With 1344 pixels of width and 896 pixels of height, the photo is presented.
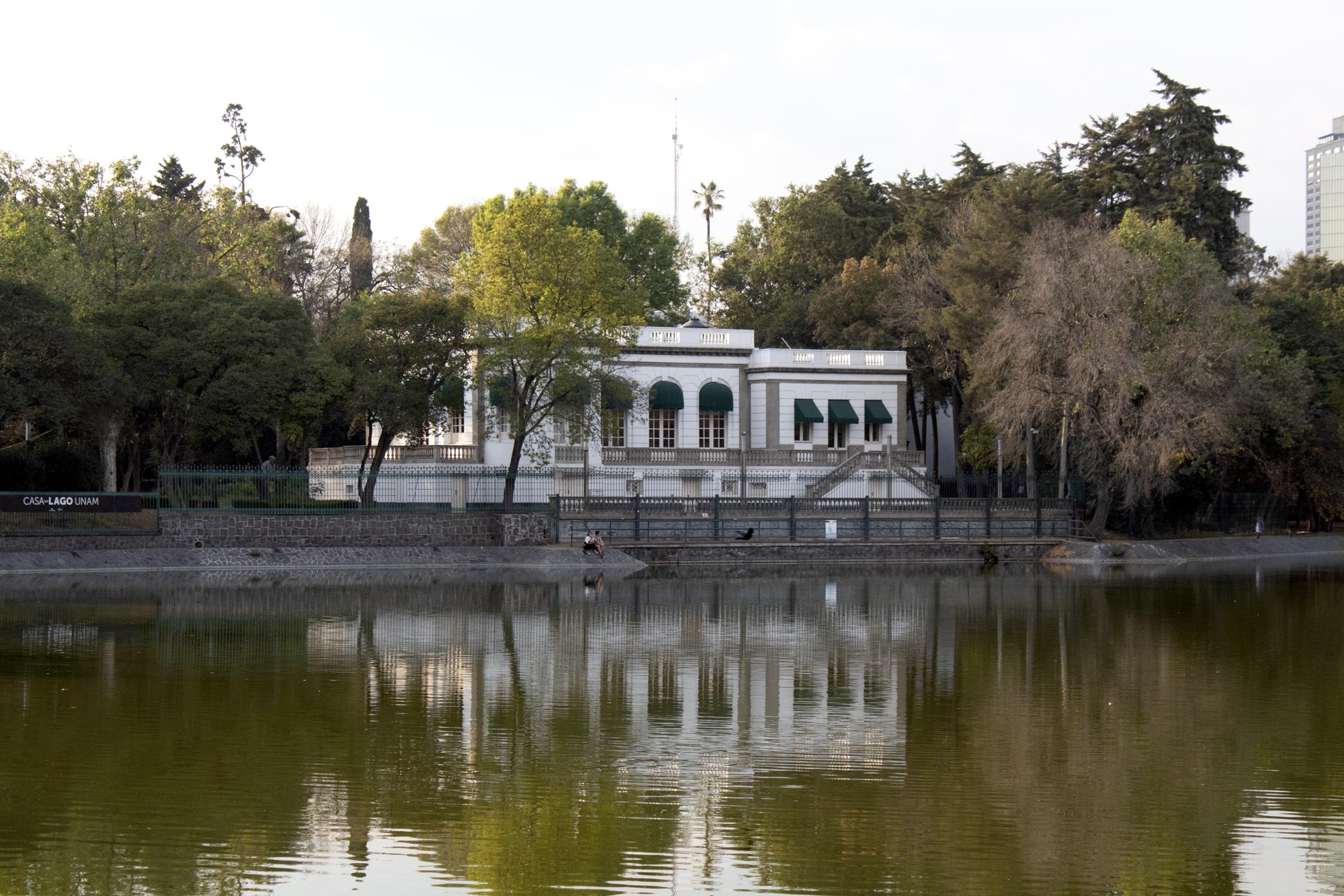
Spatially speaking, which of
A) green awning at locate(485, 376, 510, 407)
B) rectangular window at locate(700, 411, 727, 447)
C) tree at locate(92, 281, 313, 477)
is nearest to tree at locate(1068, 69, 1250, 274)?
rectangular window at locate(700, 411, 727, 447)

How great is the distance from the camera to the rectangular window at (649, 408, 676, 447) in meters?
60.7

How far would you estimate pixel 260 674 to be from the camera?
21.2m

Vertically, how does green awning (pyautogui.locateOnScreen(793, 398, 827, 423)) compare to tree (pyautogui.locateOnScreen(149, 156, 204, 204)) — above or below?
below

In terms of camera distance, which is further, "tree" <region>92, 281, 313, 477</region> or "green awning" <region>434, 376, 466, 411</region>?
"green awning" <region>434, 376, 466, 411</region>

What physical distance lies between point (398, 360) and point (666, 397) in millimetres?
14648

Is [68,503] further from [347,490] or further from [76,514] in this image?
[347,490]

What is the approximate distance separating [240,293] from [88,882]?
3812 centimetres

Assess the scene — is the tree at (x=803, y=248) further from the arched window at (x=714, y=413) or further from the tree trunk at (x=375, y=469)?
the tree trunk at (x=375, y=469)

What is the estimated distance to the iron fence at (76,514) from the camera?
40.8 metres

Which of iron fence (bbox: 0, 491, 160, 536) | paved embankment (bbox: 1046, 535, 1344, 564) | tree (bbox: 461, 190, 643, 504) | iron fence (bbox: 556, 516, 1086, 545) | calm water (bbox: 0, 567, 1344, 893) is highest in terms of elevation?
tree (bbox: 461, 190, 643, 504)

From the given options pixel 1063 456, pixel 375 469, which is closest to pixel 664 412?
pixel 375 469

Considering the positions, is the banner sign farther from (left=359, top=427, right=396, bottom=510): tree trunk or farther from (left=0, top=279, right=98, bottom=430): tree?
(left=359, top=427, right=396, bottom=510): tree trunk

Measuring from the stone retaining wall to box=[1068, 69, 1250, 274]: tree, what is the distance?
109 ft

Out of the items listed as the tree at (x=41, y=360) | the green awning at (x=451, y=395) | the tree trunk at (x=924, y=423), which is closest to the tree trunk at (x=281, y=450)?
the green awning at (x=451, y=395)
